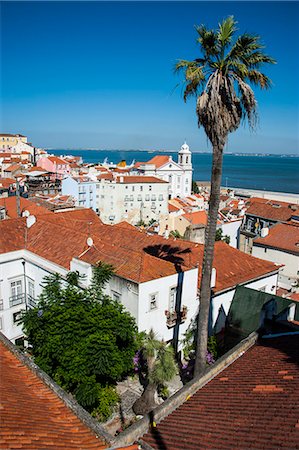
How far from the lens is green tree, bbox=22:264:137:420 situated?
1441 centimetres

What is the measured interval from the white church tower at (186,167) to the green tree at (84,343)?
84.1m

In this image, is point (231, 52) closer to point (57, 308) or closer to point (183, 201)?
point (57, 308)

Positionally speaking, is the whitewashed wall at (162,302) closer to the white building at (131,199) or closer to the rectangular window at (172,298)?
the rectangular window at (172,298)

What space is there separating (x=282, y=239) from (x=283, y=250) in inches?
59.2

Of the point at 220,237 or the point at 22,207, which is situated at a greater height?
the point at 22,207

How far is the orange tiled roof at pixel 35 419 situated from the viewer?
21.8ft

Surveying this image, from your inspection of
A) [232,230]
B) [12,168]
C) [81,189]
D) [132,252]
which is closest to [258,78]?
[132,252]

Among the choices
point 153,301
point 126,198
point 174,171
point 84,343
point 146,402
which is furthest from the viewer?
point 174,171

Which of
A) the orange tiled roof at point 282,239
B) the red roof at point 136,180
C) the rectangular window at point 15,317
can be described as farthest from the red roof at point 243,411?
the red roof at point 136,180

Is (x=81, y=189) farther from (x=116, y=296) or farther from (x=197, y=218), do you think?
(x=116, y=296)

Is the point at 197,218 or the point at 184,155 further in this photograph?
the point at 184,155

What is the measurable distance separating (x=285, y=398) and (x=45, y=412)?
549 centimetres

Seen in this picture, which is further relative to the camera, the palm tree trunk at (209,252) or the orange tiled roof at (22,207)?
the orange tiled roof at (22,207)

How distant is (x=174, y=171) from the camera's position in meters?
97.2
